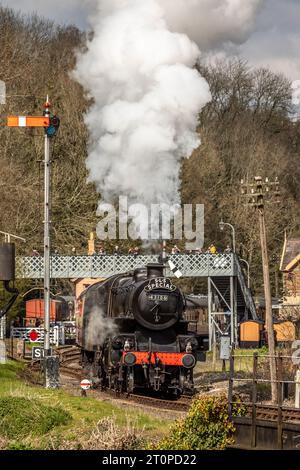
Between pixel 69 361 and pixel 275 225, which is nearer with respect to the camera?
pixel 69 361

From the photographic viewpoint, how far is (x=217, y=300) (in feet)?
181

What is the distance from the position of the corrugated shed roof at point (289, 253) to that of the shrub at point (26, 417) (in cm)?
4266

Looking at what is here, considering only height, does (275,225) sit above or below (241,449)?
above

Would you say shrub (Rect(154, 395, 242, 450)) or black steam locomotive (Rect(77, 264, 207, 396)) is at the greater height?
black steam locomotive (Rect(77, 264, 207, 396))

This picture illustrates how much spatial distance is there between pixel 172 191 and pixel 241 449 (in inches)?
608

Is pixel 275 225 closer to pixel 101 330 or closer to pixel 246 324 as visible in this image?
pixel 246 324

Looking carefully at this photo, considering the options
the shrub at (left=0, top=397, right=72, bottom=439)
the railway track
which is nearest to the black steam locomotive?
the shrub at (left=0, top=397, right=72, bottom=439)

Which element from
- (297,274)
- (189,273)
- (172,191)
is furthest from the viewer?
(297,274)

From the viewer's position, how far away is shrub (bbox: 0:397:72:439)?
20312 millimetres

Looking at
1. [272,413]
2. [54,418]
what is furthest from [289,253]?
[54,418]

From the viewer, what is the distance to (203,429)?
19.5m

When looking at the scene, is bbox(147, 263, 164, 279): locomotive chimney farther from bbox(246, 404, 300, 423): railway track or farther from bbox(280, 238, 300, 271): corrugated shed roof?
bbox(280, 238, 300, 271): corrugated shed roof

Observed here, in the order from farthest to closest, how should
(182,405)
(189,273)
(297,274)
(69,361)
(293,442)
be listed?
(297,274) < (189,273) < (69,361) < (182,405) < (293,442)
